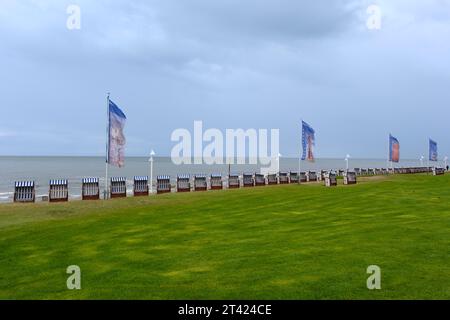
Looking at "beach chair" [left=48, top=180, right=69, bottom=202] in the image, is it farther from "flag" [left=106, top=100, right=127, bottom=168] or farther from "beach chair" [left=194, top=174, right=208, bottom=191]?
"beach chair" [left=194, top=174, right=208, bottom=191]

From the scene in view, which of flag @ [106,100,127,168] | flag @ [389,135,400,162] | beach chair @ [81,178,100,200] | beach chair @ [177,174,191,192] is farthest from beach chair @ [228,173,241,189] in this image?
flag @ [389,135,400,162]

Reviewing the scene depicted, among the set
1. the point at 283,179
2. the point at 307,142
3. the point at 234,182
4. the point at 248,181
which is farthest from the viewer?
the point at 283,179

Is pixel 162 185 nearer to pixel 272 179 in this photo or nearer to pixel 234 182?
pixel 234 182

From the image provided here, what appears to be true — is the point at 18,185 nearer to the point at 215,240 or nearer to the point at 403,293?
the point at 215,240

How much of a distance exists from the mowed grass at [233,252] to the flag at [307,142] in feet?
69.5

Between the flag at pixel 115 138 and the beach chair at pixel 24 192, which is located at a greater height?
the flag at pixel 115 138

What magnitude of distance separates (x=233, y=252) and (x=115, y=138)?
58.4 ft

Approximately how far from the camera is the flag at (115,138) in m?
26.4

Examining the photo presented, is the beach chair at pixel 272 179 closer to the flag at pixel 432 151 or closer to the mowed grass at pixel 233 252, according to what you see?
the mowed grass at pixel 233 252

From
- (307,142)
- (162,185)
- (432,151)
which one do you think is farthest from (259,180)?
(432,151)

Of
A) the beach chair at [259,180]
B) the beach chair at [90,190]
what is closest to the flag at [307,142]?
the beach chair at [259,180]

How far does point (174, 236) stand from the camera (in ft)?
44.0

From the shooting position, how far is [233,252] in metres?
10.8
